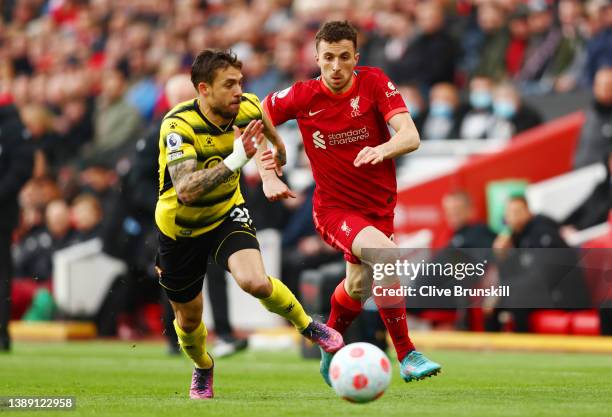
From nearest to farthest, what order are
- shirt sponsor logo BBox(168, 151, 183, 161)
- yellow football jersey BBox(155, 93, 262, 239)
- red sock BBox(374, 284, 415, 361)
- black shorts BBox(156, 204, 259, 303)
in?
shirt sponsor logo BBox(168, 151, 183, 161), yellow football jersey BBox(155, 93, 262, 239), black shorts BBox(156, 204, 259, 303), red sock BBox(374, 284, 415, 361)

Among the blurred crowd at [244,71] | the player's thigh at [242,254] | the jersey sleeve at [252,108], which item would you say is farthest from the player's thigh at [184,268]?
the blurred crowd at [244,71]

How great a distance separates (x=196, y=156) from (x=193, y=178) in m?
0.26

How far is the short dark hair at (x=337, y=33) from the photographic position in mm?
9414

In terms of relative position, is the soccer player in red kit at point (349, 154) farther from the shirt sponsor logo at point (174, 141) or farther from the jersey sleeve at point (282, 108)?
the shirt sponsor logo at point (174, 141)

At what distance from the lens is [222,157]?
8.98 meters

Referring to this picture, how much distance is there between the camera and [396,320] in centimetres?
950

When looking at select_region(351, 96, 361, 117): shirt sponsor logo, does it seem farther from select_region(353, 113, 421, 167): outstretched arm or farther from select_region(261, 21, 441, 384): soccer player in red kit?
select_region(353, 113, 421, 167): outstretched arm

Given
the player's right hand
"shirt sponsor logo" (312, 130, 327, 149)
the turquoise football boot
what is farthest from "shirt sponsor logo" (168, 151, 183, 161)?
the turquoise football boot

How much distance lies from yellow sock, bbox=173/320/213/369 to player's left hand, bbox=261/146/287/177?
1212 millimetres

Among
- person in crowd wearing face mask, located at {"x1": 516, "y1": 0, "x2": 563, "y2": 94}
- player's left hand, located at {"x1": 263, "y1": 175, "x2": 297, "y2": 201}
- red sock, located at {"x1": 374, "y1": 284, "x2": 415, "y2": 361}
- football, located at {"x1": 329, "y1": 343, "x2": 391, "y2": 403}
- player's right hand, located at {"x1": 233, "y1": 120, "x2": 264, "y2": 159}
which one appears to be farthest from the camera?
person in crowd wearing face mask, located at {"x1": 516, "y1": 0, "x2": 563, "y2": 94}

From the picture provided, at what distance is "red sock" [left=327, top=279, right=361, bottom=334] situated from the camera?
9.90m

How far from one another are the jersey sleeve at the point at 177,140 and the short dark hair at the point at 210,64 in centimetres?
33

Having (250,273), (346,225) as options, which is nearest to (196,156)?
(250,273)

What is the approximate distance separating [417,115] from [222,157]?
9038 millimetres
